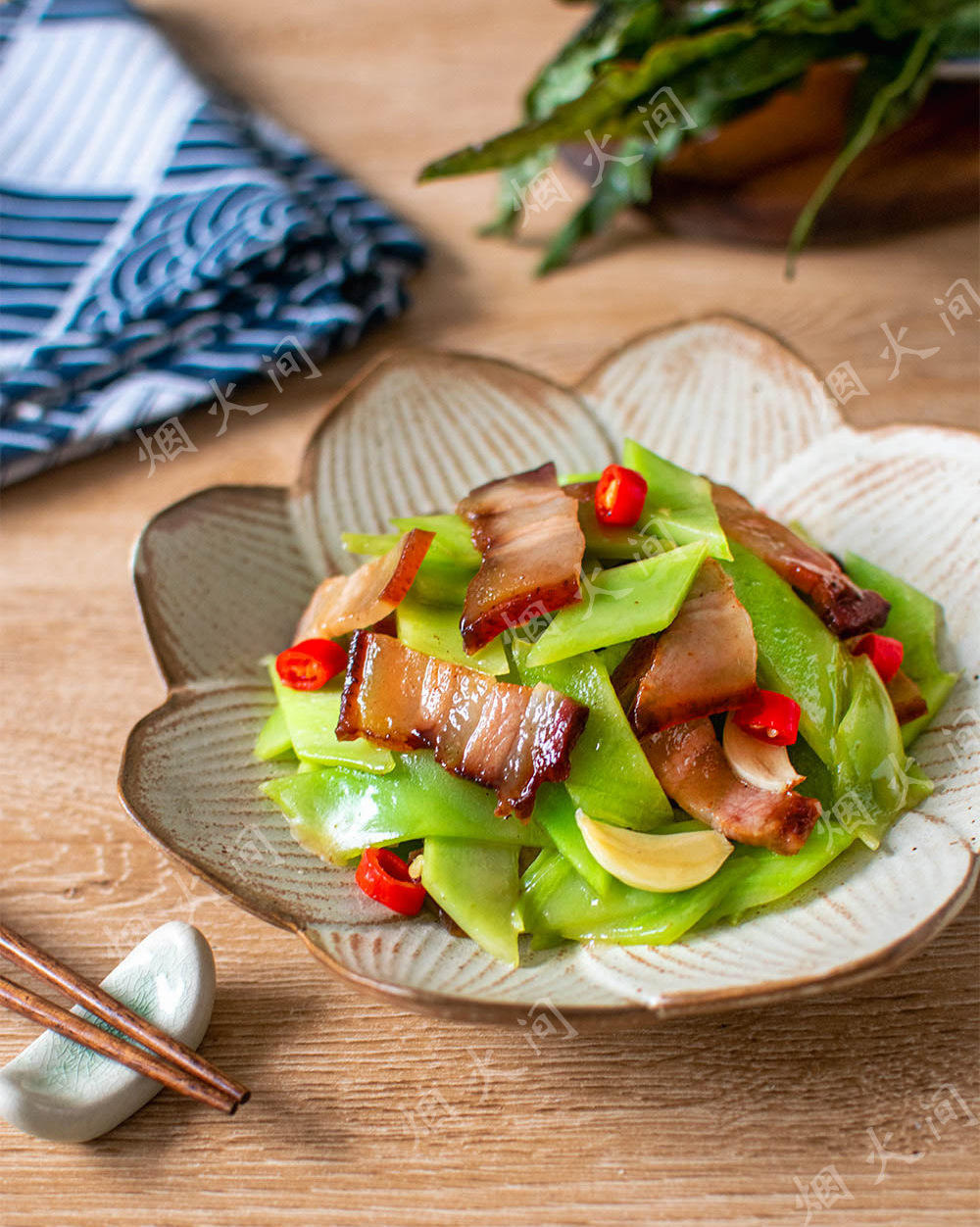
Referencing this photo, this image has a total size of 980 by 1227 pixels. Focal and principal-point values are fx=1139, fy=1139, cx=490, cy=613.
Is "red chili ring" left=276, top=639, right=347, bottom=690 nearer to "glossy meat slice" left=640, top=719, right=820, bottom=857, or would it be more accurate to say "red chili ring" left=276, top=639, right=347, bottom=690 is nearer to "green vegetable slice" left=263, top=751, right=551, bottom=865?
"green vegetable slice" left=263, top=751, right=551, bottom=865

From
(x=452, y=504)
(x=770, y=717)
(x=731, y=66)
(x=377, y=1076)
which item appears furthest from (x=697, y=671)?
(x=731, y=66)

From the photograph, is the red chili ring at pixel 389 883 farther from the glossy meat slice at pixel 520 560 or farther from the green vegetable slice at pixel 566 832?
the glossy meat slice at pixel 520 560

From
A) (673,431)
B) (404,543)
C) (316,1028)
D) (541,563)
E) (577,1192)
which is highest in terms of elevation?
(404,543)

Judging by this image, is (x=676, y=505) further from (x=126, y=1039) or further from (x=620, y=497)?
(x=126, y=1039)

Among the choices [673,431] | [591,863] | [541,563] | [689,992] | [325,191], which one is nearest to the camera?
[689,992]

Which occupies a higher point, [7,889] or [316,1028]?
[7,889]

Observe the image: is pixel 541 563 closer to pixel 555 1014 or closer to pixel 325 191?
pixel 555 1014

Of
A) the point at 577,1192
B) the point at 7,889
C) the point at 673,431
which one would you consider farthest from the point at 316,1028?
the point at 673,431
